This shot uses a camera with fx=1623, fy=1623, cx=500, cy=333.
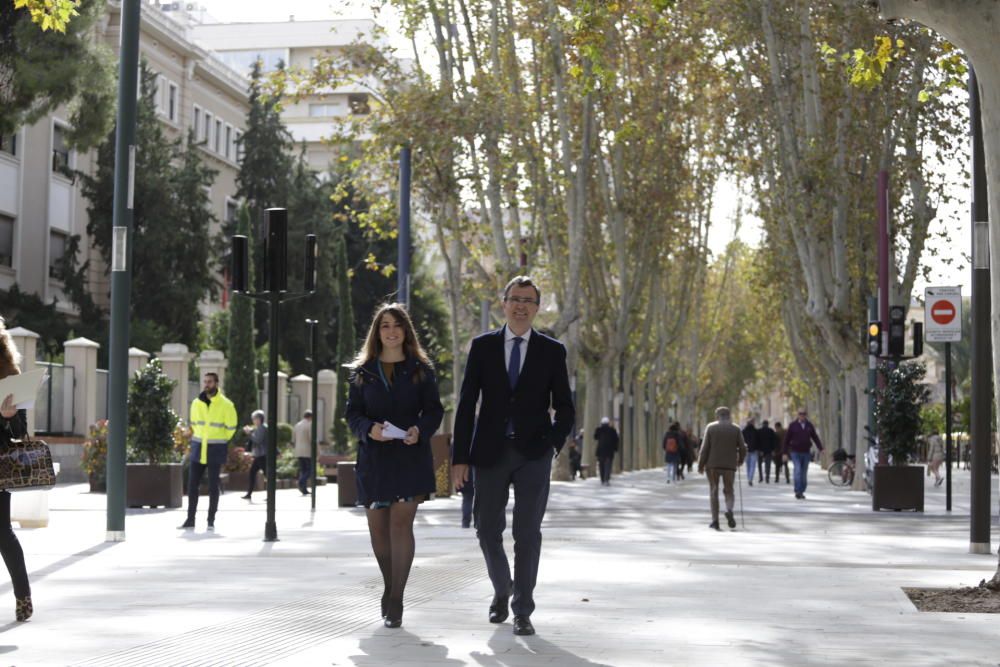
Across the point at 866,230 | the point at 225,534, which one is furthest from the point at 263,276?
the point at 866,230

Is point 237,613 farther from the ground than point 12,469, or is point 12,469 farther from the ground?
point 12,469

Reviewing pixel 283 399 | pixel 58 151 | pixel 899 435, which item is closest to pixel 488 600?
pixel 899 435

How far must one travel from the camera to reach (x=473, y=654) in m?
7.85

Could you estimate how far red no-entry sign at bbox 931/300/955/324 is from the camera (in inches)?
806

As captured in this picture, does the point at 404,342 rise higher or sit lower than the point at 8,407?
higher

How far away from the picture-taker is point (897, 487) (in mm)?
24797

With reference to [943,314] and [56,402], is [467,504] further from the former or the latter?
[56,402]

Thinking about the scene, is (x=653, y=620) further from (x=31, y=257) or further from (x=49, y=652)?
(x=31, y=257)

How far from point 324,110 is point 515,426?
353 feet

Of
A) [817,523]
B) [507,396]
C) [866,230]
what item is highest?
[866,230]

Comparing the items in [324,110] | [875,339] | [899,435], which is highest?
[324,110]

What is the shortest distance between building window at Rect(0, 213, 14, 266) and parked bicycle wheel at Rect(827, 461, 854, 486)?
24883 millimetres

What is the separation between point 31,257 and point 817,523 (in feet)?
112

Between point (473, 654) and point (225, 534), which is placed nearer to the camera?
point (473, 654)
